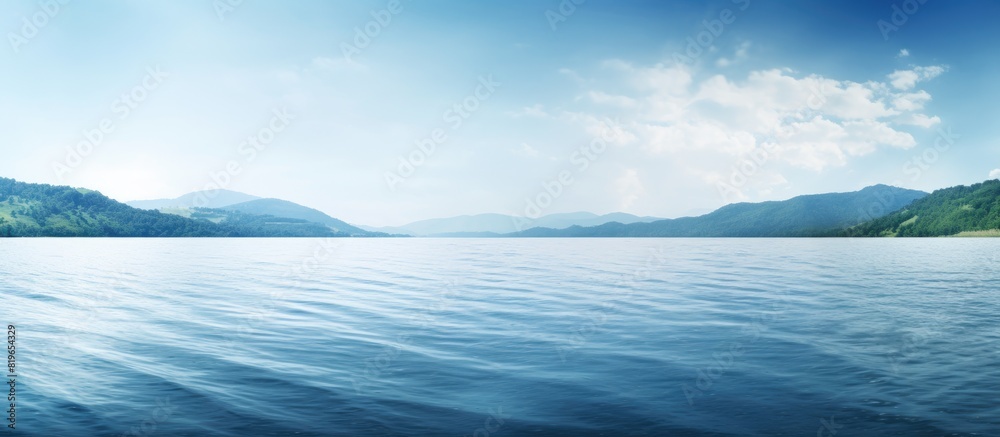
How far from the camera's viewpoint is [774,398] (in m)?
15.0

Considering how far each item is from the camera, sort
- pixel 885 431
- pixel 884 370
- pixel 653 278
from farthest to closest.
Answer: pixel 653 278, pixel 884 370, pixel 885 431

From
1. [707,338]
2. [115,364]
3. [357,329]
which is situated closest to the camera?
[115,364]

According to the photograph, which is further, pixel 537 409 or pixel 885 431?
pixel 537 409

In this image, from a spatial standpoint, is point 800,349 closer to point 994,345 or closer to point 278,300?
point 994,345

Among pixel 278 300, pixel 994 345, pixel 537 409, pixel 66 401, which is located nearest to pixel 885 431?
pixel 537 409

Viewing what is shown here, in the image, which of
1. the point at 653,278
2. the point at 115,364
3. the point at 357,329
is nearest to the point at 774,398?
the point at 357,329

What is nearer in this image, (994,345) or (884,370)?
(884,370)

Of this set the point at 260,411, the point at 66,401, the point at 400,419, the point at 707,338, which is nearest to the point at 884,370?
the point at 707,338

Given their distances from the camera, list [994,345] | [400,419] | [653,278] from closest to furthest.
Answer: [400,419] < [994,345] < [653,278]

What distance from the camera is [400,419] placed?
1340 cm

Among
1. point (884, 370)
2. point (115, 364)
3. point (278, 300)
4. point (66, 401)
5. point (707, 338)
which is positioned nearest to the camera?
point (66, 401)

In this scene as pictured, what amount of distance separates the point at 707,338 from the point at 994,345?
33.4ft

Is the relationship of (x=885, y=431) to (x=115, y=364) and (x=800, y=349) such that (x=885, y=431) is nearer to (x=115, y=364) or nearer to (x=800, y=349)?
(x=800, y=349)

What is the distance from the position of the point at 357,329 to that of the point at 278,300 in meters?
15.0
